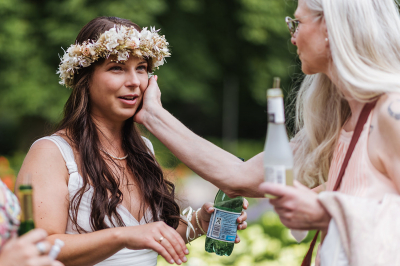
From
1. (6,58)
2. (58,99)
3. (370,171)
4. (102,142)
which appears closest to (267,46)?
(58,99)

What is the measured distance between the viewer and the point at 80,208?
2.57 metres

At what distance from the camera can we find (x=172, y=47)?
10.8 metres

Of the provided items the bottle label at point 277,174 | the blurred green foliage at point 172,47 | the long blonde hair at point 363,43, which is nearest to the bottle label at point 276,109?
the bottle label at point 277,174

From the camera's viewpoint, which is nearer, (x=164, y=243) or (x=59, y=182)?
(x=164, y=243)

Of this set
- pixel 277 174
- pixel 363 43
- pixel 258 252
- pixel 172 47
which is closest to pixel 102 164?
pixel 277 174

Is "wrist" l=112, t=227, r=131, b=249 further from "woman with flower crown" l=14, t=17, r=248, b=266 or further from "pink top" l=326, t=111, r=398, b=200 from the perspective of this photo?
"pink top" l=326, t=111, r=398, b=200

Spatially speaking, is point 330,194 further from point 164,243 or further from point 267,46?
point 267,46

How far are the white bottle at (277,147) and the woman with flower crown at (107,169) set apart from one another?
746 millimetres

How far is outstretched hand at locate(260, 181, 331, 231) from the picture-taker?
1.75m

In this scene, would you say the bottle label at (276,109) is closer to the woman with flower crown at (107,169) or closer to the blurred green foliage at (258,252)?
the woman with flower crown at (107,169)

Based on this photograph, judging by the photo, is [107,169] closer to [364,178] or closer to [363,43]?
[364,178]

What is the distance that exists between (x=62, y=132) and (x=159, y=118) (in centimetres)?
67

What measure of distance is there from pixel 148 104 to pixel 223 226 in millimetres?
967

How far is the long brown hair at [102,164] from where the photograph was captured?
2.60 meters
